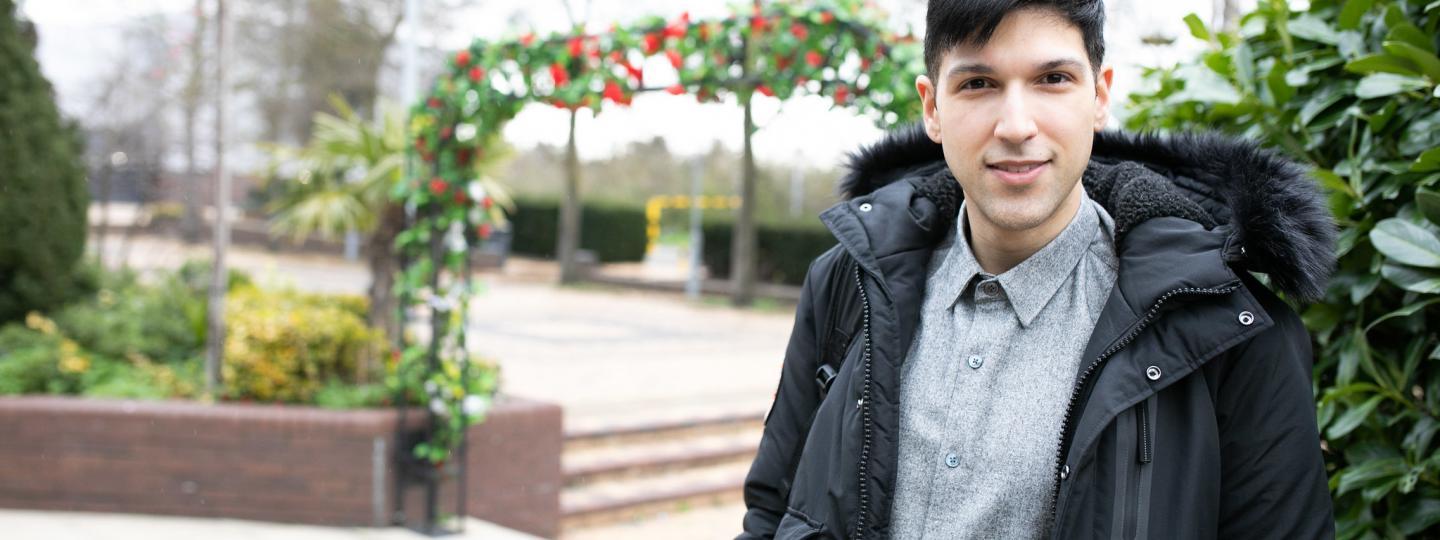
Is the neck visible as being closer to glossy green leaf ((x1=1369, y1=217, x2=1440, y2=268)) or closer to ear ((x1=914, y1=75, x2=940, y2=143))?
ear ((x1=914, y1=75, x2=940, y2=143))

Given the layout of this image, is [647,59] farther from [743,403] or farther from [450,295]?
[743,403]

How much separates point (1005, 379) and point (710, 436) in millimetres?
7028

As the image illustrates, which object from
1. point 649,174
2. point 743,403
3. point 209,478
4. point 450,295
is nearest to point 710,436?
point 743,403

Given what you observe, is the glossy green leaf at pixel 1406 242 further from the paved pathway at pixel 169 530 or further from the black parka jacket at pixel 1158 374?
the paved pathway at pixel 169 530

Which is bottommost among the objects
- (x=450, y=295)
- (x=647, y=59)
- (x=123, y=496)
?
(x=123, y=496)

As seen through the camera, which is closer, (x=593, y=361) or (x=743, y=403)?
(x=743, y=403)

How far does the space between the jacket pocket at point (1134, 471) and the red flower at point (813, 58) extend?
3569 mm

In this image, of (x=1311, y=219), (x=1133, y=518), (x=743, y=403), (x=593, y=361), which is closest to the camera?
(x=1133, y=518)

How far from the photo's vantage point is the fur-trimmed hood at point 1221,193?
157 cm

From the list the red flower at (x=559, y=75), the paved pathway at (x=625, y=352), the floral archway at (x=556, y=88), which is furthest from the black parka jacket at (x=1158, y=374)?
the paved pathway at (x=625, y=352)

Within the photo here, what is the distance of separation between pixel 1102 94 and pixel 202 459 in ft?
18.8

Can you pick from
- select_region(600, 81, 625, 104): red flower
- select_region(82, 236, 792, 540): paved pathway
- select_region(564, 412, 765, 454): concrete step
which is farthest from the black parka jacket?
select_region(564, 412, 765, 454): concrete step

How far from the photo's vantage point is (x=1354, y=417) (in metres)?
2.01

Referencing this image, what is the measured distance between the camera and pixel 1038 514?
5.16 ft
